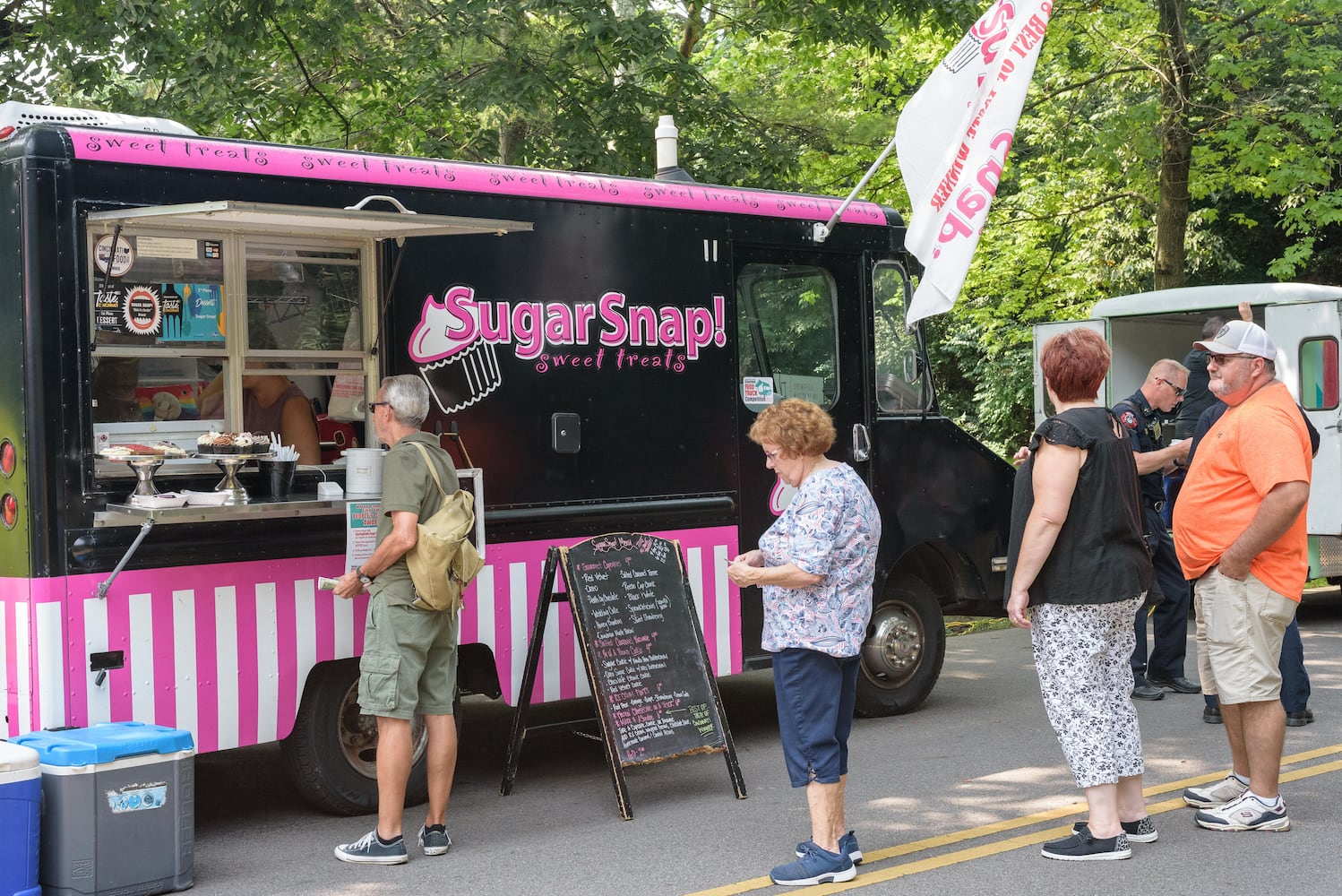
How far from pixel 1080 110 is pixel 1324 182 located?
5.08m

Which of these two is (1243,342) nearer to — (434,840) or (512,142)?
(434,840)

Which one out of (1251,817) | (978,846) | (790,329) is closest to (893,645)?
(790,329)

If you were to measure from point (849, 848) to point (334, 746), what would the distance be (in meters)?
2.21

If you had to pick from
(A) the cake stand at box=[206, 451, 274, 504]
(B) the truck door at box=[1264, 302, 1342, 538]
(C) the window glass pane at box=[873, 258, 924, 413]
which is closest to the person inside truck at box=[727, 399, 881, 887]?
(A) the cake stand at box=[206, 451, 274, 504]

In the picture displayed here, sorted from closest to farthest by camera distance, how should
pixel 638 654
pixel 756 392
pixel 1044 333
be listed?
pixel 638 654 → pixel 756 392 → pixel 1044 333

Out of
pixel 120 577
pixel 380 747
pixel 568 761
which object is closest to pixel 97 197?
pixel 120 577

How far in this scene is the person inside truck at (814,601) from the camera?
4961 millimetres

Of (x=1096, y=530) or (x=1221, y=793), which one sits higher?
(x=1096, y=530)

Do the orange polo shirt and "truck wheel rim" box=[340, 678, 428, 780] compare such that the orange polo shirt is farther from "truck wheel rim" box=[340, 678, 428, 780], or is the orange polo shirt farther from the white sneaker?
"truck wheel rim" box=[340, 678, 428, 780]

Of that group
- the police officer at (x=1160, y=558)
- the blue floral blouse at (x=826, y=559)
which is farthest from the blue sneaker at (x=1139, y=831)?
the police officer at (x=1160, y=558)

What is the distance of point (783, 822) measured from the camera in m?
6.01

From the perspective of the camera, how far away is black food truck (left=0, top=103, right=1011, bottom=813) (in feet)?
17.4

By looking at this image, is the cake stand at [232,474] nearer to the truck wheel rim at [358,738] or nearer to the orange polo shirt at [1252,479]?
the truck wheel rim at [358,738]

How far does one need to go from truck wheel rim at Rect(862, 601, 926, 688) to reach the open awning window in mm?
3095
